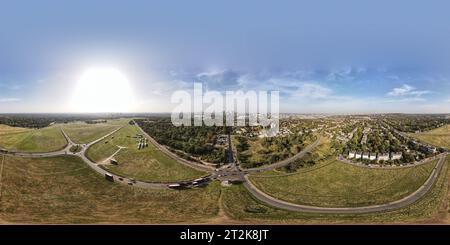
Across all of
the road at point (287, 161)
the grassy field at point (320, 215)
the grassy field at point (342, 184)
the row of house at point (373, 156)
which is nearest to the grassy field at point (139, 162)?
the grassy field at point (320, 215)

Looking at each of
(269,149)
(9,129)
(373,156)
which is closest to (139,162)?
(269,149)

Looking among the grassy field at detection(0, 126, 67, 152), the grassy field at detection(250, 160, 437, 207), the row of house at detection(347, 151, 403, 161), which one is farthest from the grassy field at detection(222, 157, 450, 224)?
the grassy field at detection(0, 126, 67, 152)

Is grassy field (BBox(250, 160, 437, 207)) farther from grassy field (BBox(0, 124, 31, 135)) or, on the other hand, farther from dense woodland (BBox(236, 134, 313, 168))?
grassy field (BBox(0, 124, 31, 135))

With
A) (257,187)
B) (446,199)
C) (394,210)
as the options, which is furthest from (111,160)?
(446,199)

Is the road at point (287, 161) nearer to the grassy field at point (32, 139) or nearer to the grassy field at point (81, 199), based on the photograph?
the grassy field at point (81, 199)
